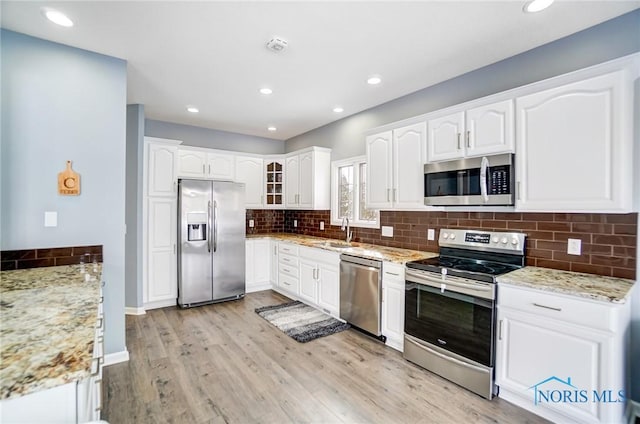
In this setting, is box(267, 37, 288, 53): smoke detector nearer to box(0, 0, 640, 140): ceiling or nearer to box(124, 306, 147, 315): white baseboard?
box(0, 0, 640, 140): ceiling

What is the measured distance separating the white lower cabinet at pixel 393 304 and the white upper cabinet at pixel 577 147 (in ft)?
3.93

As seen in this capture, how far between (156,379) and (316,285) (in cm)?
204

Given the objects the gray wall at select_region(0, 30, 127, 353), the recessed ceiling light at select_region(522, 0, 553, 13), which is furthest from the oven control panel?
the gray wall at select_region(0, 30, 127, 353)

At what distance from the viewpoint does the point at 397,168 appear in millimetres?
3242

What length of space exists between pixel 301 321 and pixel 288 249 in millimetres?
1223

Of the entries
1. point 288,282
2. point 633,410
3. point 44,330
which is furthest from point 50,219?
point 633,410

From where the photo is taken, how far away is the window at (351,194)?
4.18 meters

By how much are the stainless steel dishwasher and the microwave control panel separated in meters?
1.24

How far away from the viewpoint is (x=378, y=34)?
2.32 meters

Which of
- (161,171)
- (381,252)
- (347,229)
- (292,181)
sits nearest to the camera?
(381,252)

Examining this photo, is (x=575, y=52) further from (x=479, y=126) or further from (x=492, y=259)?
(x=492, y=259)

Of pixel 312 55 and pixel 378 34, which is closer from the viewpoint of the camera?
pixel 378 34

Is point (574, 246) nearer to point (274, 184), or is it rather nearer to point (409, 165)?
point (409, 165)

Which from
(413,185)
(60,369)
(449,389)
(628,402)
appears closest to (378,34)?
(413,185)
